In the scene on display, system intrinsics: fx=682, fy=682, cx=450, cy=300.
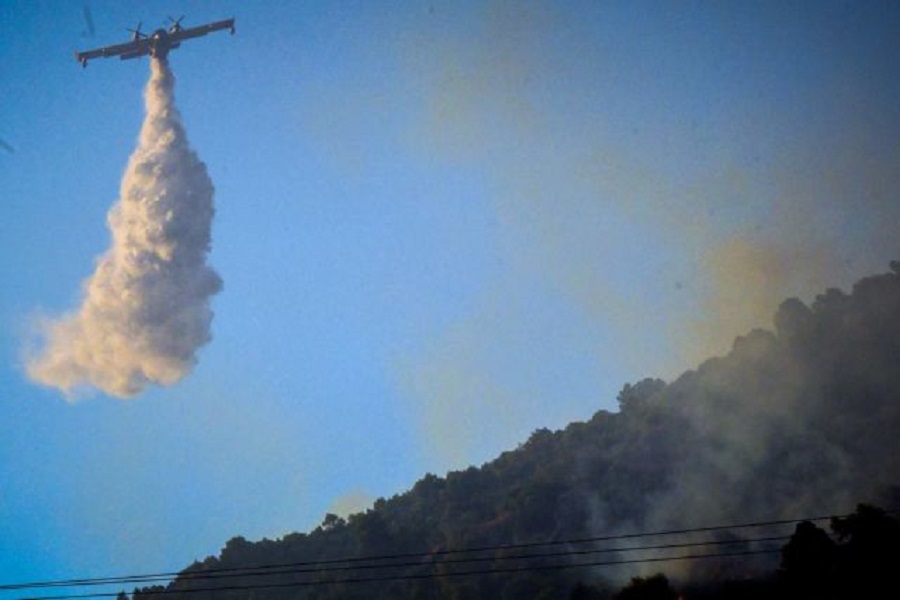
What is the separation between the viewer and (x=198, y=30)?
65750 millimetres

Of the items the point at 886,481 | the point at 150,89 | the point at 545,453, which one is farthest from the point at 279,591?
the point at 886,481

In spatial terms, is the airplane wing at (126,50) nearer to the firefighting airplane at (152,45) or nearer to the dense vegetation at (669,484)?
the firefighting airplane at (152,45)

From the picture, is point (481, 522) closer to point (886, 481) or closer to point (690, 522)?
point (690, 522)

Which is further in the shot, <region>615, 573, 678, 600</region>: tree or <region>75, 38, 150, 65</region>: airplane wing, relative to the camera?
<region>75, 38, 150, 65</region>: airplane wing

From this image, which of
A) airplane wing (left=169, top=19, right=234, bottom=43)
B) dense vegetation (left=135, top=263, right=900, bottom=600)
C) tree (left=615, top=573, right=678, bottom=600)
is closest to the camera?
tree (left=615, top=573, right=678, bottom=600)

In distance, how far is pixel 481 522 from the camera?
355 feet

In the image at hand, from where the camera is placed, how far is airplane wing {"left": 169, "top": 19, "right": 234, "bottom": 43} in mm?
65562

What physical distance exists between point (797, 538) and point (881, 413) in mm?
72675

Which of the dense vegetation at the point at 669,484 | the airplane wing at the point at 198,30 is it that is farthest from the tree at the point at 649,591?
the airplane wing at the point at 198,30

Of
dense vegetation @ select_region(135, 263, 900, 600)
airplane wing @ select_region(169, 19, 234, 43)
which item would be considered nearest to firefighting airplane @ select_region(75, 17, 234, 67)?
airplane wing @ select_region(169, 19, 234, 43)

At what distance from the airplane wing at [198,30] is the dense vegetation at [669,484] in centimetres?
5876

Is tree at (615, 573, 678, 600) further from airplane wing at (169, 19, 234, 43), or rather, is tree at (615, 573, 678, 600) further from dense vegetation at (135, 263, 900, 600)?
airplane wing at (169, 19, 234, 43)

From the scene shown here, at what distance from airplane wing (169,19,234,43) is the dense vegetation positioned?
58.8m

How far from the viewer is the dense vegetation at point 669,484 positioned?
286ft
